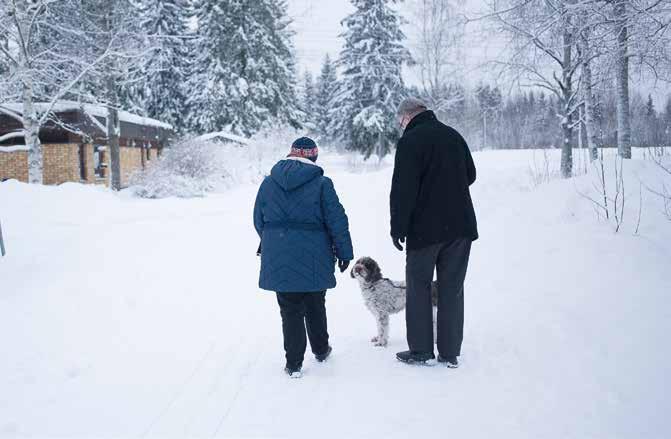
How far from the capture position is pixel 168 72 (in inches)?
1499

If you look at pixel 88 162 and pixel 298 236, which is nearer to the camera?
pixel 298 236

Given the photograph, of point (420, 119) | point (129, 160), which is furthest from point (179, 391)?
point (129, 160)

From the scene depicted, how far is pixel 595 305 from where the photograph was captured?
4.95 metres

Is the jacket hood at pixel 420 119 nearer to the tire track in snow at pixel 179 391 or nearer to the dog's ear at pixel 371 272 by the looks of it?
the dog's ear at pixel 371 272

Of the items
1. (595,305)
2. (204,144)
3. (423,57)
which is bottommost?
(595,305)

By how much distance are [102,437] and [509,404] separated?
2.83m

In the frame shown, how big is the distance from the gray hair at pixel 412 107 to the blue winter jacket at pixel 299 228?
0.94 m

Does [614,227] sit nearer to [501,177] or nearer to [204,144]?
[501,177]

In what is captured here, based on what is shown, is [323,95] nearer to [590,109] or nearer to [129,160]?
[129,160]

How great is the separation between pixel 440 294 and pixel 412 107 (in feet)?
5.40

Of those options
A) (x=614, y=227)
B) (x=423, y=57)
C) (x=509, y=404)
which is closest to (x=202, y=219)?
(x=614, y=227)

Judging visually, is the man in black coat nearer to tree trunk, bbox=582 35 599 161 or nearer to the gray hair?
the gray hair

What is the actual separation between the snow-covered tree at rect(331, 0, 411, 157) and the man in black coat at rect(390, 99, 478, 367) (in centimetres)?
2879

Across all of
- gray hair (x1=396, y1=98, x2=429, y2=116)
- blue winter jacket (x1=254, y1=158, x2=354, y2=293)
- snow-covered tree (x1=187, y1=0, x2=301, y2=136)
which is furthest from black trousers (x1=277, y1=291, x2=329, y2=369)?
snow-covered tree (x1=187, y1=0, x2=301, y2=136)
